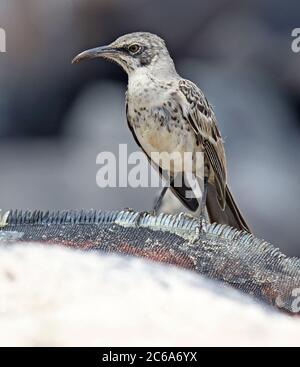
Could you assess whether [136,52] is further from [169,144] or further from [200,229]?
[200,229]

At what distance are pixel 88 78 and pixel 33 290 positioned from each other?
5.15m

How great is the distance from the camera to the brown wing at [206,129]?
4062mm

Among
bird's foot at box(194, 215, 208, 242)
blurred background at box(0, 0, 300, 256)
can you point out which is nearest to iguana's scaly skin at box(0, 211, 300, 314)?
bird's foot at box(194, 215, 208, 242)

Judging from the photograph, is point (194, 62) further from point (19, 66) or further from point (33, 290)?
point (33, 290)

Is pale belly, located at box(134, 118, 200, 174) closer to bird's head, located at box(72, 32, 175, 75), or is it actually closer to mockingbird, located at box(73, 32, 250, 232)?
mockingbird, located at box(73, 32, 250, 232)

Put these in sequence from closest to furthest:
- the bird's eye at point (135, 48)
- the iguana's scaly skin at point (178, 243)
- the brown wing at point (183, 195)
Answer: the iguana's scaly skin at point (178, 243) → the bird's eye at point (135, 48) → the brown wing at point (183, 195)

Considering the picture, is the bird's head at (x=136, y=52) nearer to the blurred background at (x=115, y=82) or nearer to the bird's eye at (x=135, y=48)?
the bird's eye at (x=135, y=48)

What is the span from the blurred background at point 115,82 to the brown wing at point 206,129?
9.30 ft

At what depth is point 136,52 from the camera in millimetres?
4105

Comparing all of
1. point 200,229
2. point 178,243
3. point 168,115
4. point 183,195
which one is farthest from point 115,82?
point 178,243

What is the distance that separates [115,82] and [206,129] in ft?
11.3

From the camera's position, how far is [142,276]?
2.61 m

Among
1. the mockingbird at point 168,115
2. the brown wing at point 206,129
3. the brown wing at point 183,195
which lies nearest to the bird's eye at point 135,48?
the mockingbird at point 168,115

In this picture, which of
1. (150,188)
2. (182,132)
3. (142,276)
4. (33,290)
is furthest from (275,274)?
(150,188)
